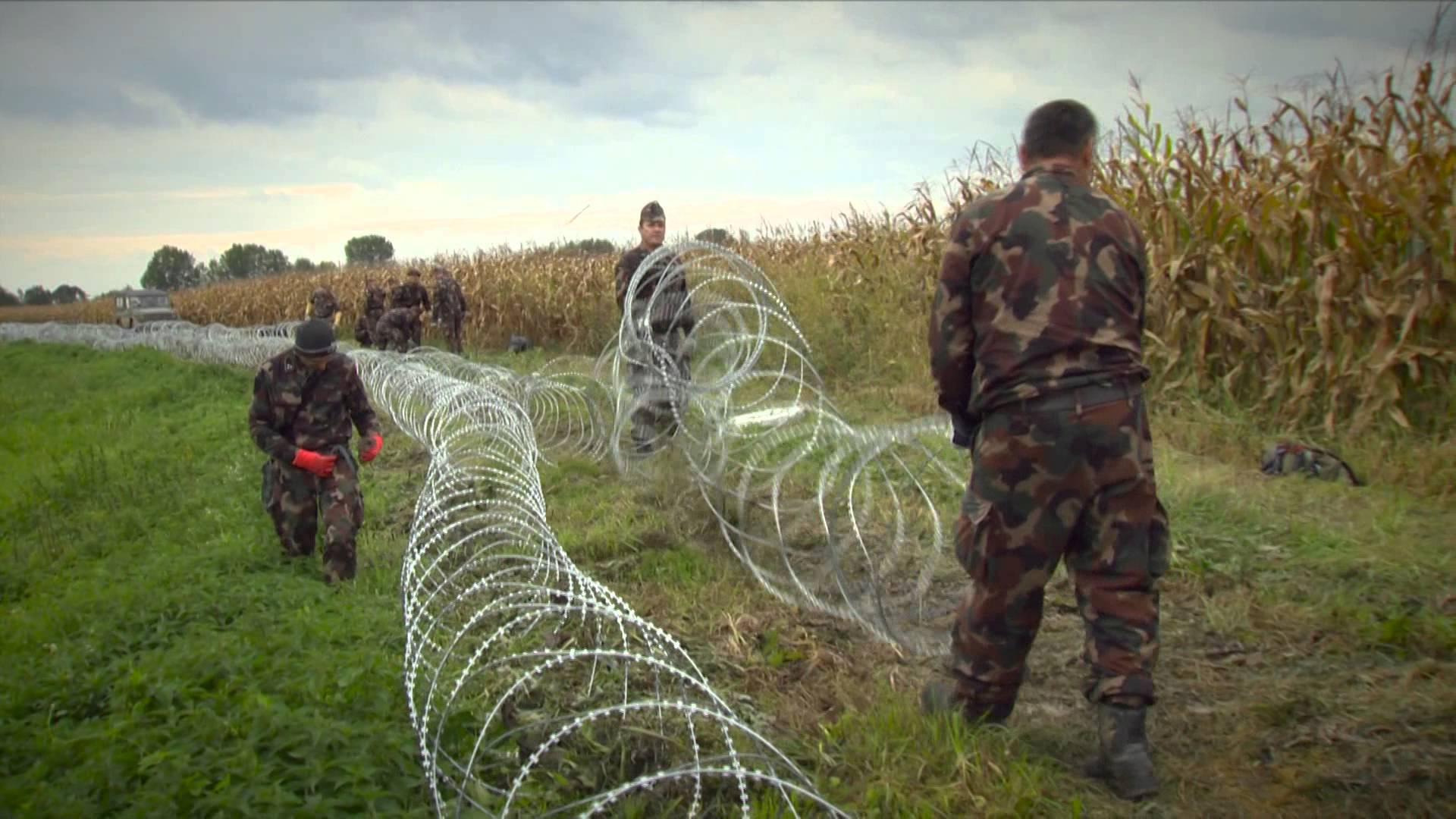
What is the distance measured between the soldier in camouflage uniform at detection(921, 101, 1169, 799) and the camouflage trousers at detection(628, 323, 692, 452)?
422 centimetres

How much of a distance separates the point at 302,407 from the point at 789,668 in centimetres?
347

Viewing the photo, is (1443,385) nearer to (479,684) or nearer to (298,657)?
(479,684)

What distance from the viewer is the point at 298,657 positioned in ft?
14.6

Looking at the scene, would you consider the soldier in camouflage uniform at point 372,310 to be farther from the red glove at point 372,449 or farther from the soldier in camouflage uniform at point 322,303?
the red glove at point 372,449

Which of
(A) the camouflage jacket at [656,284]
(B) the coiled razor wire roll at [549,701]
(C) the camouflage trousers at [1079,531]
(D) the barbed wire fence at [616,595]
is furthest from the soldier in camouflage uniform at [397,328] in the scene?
(C) the camouflage trousers at [1079,531]

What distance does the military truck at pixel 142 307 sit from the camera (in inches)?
1539

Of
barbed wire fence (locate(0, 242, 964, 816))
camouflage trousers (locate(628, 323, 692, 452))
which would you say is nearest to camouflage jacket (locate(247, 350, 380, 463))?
barbed wire fence (locate(0, 242, 964, 816))

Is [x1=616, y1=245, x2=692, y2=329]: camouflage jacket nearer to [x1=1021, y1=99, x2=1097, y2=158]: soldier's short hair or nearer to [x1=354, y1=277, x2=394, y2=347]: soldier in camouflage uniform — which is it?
[x1=1021, y1=99, x2=1097, y2=158]: soldier's short hair

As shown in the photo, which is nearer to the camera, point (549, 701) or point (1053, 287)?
point (1053, 287)

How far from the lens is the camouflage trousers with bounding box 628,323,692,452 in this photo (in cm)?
789

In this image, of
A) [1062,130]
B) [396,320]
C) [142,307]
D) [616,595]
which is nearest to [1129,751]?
[616,595]

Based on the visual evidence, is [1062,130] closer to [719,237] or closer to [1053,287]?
Answer: [1053,287]

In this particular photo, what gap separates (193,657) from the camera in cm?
418

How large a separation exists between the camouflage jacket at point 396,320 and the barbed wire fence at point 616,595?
7641 millimetres
